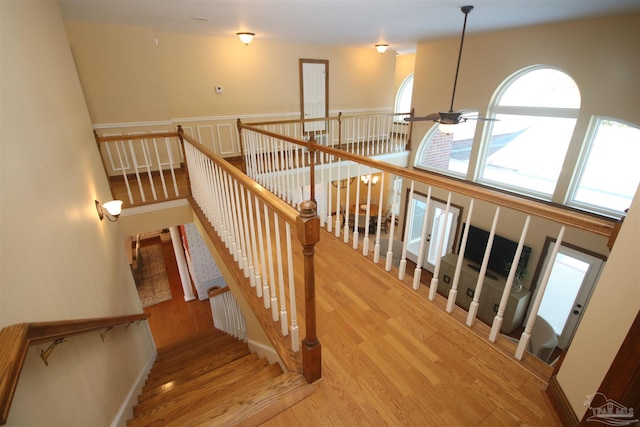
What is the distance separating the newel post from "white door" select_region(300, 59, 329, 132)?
6.18 meters

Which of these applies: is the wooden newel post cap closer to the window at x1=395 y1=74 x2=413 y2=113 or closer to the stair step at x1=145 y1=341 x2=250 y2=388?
the stair step at x1=145 y1=341 x2=250 y2=388

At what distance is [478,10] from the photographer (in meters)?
3.66

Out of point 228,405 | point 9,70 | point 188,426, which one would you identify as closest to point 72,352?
point 188,426

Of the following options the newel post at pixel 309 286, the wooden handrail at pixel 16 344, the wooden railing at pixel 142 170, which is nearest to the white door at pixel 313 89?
the wooden railing at pixel 142 170

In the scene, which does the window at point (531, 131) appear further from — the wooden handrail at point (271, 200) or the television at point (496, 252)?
the wooden handrail at point (271, 200)

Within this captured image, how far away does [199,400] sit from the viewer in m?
2.30

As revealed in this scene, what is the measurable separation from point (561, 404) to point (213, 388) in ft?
7.71

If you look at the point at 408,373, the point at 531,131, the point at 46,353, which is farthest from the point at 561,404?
the point at 531,131

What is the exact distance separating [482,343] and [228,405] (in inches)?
62.6

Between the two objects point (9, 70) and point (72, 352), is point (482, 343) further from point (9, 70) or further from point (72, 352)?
point (9, 70)

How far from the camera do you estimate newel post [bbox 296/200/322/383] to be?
1292mm

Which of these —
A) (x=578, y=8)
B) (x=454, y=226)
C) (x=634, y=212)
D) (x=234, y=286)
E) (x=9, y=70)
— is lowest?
(x=454, y=226)

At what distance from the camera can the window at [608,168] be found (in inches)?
156

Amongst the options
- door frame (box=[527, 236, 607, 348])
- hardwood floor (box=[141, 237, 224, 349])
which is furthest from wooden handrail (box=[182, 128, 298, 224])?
door frame (box=[527, 236, 607, 348])
